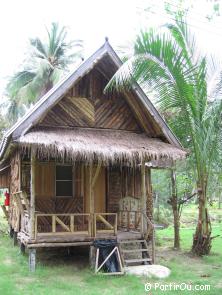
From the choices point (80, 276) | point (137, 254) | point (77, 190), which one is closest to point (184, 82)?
point (77, 190)

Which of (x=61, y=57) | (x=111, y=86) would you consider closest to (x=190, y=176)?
(x=111, y=86)

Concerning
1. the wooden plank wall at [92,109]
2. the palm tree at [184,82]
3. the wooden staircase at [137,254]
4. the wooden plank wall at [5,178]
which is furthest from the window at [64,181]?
the wooden plank wall at [5,178]

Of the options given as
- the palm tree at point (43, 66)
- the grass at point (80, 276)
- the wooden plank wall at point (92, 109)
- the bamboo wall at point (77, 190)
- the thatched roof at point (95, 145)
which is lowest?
the grass at point (80, 276)

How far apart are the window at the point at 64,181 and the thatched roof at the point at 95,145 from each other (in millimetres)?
1827

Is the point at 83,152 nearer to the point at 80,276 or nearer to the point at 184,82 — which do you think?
the point at 80,276

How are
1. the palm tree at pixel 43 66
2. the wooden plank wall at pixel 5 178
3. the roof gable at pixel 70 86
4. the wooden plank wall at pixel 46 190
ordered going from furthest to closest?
the palm tree at pixel 43 66, the wooden plank wall at pixel 5 178, the wooden plank wall at pixel 46 190, the roof gable at pixel 70 86

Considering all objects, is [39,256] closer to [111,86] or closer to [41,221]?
[41,221]

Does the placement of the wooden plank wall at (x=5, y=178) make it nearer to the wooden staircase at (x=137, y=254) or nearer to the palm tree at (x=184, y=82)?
the wooden staircase at (x=137, y=254)

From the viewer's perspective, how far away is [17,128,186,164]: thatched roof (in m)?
10.2

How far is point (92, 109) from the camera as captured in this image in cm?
1236

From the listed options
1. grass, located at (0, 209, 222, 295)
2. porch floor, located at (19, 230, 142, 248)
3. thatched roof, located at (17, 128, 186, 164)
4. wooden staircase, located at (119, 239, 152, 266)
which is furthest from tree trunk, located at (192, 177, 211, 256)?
porch floor, located at (19, 230, 142, 248)

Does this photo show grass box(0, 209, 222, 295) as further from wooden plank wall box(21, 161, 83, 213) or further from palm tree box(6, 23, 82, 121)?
palm tree box(6, 23, 82, 121)

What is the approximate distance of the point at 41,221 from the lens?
42.4ft

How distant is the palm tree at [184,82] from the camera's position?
10883 millimetres
